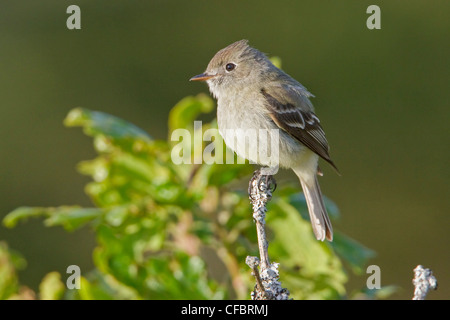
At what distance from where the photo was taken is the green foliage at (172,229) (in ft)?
7.58

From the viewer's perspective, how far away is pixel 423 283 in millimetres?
1472

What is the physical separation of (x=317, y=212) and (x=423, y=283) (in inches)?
59.2

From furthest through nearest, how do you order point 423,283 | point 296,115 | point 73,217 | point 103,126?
point 296,115
point 103,126
point 73,217
point 423,283

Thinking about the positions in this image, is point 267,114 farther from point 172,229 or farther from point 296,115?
point 172,229

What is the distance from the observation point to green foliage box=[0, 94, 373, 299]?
2.31 metres

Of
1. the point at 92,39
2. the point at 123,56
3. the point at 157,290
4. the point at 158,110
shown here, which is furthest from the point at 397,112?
the point at 157,290

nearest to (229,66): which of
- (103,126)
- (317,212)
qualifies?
(317,212)

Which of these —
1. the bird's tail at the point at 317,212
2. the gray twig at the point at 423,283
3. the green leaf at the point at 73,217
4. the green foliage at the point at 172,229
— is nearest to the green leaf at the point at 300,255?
the green foliage at the point at 172,229

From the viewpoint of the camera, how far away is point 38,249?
6.25 meters

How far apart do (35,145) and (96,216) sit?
189 inches

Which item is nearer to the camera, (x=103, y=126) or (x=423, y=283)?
(x=423, y=283)

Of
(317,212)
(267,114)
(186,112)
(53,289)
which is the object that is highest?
(267,114)

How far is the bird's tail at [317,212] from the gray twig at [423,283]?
1123 millimetres

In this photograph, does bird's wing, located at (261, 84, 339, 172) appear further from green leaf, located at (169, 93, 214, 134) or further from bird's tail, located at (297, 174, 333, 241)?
green leaf, located at (169, 93, 214, 134)
